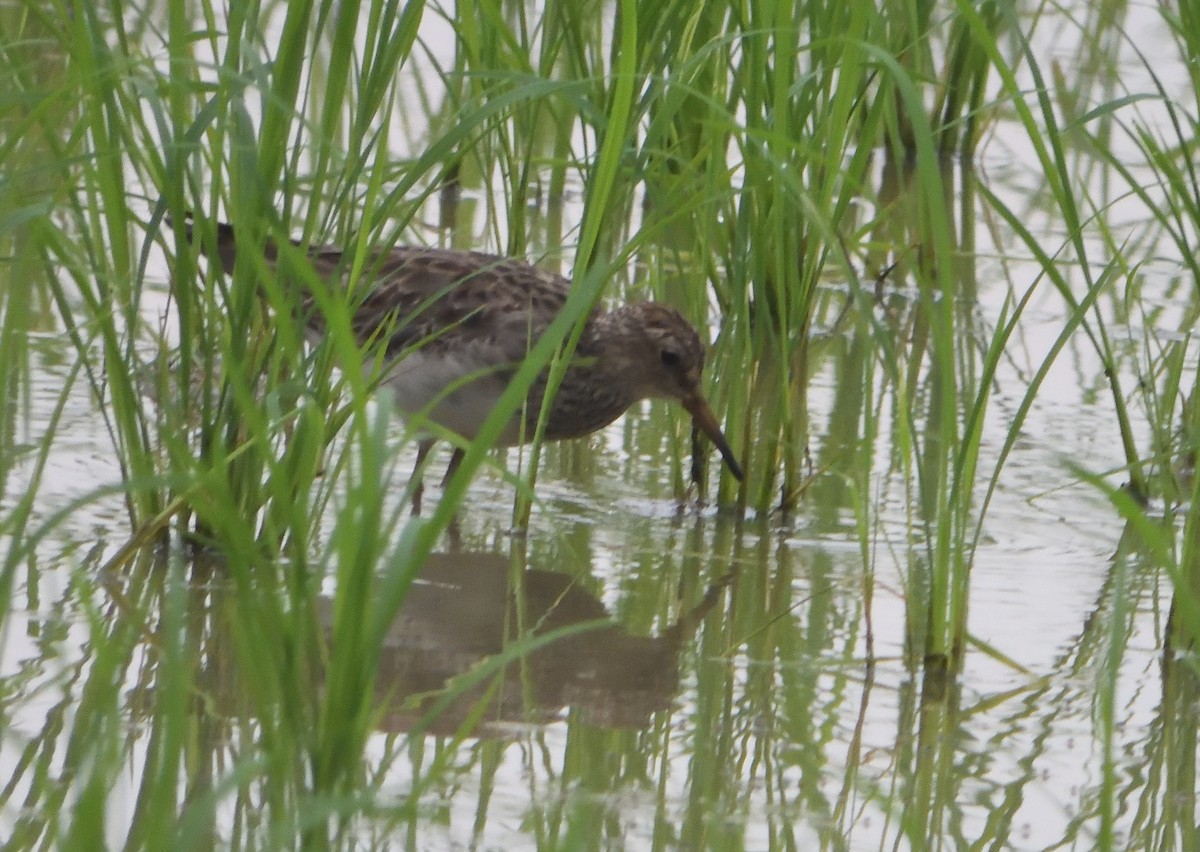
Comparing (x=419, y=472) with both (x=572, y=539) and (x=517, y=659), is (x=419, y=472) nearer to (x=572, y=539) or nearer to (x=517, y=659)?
(x=517, y=659)

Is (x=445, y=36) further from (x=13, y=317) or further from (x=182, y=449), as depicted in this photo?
(x=182, y=449)

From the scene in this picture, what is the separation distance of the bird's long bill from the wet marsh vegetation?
58mm

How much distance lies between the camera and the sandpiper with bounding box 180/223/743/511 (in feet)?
19.9

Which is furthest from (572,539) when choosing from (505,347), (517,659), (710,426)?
(517,659)

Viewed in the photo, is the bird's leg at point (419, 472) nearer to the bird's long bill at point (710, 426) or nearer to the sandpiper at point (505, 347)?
the sandpiper at point (505, 347)

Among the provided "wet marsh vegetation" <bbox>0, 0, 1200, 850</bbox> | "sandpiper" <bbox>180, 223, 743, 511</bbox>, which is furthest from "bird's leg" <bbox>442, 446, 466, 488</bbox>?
"wet marsh vegetation" <bbox>0, 0, 1200, 850</bbox>

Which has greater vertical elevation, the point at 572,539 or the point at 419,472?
the point at 419,472

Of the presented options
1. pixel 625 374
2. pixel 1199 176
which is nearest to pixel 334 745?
pixel 625 374

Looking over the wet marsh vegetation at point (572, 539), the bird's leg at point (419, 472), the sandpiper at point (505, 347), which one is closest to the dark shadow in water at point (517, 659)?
the wet marsh vegetation at point (572, 539)

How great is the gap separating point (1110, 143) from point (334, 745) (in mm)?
8202

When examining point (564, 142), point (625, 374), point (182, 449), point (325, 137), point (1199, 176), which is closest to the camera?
point (182, 449)

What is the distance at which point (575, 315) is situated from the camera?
3490 millimetres

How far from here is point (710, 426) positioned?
596 cm

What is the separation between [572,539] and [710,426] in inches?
27.4
